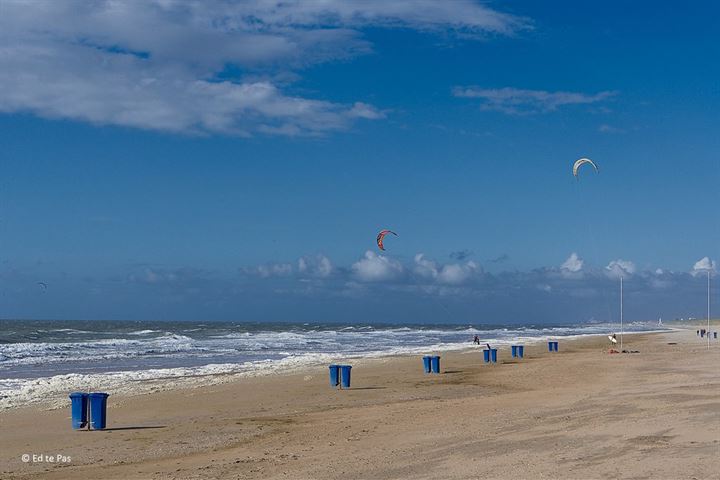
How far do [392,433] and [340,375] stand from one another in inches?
316

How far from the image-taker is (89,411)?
42.0ft

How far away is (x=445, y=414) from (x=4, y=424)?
7747 mm

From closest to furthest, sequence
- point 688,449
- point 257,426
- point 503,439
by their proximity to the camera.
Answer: point 688,449 < point 503,439 < point 257,426

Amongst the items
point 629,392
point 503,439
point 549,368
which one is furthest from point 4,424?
point 549,368

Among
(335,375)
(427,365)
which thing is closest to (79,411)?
(335,375)

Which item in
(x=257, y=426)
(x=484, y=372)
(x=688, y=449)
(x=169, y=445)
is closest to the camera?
(x=688, y=449)

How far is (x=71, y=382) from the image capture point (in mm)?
20438

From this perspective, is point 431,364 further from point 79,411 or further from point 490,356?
point 79,411

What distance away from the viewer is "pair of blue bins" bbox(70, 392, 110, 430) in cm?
1266

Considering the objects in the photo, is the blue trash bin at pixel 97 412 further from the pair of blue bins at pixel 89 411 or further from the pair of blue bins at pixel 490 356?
the pair of blue bins at pixel 490 356

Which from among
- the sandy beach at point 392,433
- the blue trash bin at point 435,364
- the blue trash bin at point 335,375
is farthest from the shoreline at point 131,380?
the blue trash bin at point 435,364

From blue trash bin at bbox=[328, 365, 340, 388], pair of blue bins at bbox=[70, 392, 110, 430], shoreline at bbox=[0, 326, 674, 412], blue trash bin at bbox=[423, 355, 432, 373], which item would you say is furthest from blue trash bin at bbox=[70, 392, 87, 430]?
blue trash bin at bbox=[423, 355, 432, 373]

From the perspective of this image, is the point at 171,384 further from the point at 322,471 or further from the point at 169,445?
the point at 322,471

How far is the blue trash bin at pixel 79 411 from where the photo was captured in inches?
497
